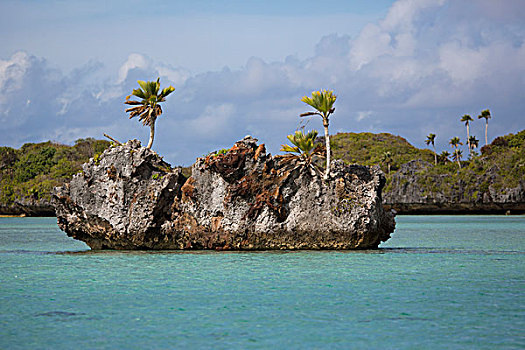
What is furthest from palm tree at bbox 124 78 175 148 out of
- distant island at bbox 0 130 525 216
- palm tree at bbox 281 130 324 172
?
distant island at bbox 0 130 525 216

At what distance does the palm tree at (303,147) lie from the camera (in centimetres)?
2311

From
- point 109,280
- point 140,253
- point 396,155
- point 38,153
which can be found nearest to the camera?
point 109,280

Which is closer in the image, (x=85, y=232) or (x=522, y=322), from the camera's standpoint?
(x=522, y=322)

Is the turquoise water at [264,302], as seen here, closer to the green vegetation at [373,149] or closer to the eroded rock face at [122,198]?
the eroded rock face at [122,198]

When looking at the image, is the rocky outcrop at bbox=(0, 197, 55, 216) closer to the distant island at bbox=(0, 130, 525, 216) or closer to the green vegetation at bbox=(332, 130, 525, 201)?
the distant island at bbox=(0, 130, 525, 216)

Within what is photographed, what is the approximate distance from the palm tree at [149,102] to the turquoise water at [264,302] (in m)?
6.43

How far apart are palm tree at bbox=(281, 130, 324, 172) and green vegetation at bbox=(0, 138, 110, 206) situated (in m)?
71.8

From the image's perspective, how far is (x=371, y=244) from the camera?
76.7ft

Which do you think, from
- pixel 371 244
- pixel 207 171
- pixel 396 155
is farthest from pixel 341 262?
pixel 396 155

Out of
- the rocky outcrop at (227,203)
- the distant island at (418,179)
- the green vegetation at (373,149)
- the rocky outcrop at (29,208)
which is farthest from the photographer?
the green vegetation at (373,149)

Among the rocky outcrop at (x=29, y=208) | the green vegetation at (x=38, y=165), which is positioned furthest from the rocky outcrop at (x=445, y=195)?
the rocky outcrop at (x=29, y=208)

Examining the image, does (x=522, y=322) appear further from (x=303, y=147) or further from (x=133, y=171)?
(x=133, y=171)

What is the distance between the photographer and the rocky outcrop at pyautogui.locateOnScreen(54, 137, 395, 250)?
22469 mm

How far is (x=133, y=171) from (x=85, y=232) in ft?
11.0
